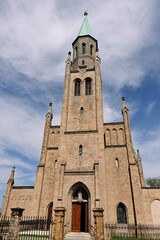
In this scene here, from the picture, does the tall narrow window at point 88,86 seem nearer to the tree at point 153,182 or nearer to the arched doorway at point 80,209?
the arched doorway at point 80,209

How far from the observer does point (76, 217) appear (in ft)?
59.6

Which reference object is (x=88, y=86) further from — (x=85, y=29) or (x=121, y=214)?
(x=121, y=214)

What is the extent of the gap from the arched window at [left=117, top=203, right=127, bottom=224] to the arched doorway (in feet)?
14.1

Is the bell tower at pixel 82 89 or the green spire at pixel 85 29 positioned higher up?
the green spire at pixel 85 29

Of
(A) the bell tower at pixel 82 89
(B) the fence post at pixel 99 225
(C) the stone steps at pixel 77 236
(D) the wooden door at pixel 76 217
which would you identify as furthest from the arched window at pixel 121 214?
(B) the fence post at pixel 99 225

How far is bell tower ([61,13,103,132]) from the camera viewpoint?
2392 cm

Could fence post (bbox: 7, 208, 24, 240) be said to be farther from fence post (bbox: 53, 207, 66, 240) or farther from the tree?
the tree

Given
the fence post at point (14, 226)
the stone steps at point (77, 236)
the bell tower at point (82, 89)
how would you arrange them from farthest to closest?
the bell tower at point (82, 89) < the stone steps at point (77, 236) < the fence post at point (14, 226)

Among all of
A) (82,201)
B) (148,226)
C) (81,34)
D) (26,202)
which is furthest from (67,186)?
(81,34)

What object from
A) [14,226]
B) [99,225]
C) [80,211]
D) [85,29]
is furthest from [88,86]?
[14,226]

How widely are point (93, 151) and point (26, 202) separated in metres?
10.9

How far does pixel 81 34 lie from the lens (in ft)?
111

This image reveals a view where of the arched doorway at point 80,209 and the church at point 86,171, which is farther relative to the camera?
the church at point 86,171

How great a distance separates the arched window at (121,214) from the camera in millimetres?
19828
